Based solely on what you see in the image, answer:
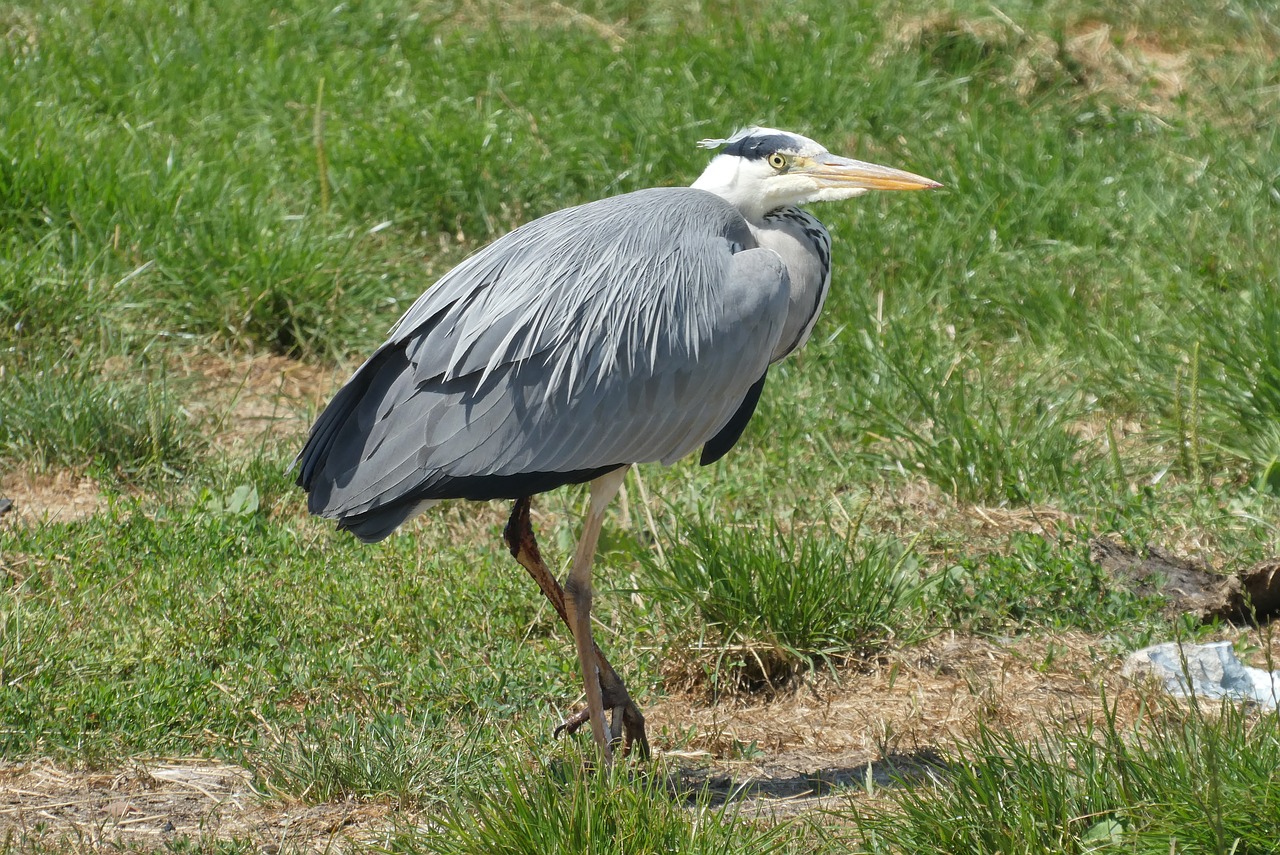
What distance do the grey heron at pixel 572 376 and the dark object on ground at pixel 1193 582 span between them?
141 centimetres

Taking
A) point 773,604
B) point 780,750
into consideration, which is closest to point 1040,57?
point 773,604

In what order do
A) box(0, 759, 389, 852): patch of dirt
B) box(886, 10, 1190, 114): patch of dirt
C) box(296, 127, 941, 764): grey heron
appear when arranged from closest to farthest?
box(0, 759, 389, 852): patch of dirt < box(296, 127, 941, 764): grey heron < box(886, 10, 1190, 114): patch of dirt

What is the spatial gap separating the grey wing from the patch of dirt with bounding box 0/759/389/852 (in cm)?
75

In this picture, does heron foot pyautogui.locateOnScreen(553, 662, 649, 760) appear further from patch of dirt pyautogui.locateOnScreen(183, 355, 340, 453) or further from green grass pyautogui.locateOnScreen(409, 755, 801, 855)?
patch of dirt pyautogui.locateOnScreen(183, 355, 340, 453)

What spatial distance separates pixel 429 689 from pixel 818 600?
1.19m

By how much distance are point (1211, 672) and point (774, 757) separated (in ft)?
4.28

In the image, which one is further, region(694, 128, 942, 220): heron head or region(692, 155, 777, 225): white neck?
region(692, 155, 777, 225): white neck

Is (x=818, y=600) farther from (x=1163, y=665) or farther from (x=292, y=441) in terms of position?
(x=292, y=441)

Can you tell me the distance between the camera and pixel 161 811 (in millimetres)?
3660

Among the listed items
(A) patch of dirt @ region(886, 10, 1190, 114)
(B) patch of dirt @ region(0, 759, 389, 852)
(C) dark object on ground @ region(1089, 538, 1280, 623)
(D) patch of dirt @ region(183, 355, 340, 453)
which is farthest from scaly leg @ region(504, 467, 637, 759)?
(A) patch of dirt @ region(886, 10, 1190, 114)

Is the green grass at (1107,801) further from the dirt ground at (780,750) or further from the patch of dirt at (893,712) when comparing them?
the patch of dirt at (893,712)

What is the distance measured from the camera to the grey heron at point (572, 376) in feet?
12.9

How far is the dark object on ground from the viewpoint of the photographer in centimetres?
457

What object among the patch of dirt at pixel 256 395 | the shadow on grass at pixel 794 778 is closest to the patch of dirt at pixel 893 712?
the shadow on grass at pixel 794 778
